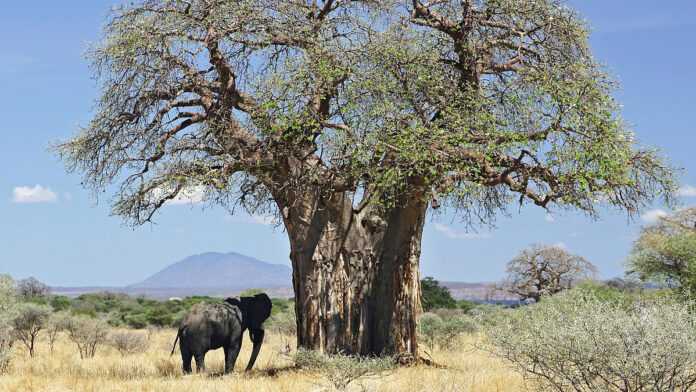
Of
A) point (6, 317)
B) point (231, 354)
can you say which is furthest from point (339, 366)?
point (6, 317)

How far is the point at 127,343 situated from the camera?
23.8 meters

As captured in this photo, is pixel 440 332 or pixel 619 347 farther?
pixel 440 332

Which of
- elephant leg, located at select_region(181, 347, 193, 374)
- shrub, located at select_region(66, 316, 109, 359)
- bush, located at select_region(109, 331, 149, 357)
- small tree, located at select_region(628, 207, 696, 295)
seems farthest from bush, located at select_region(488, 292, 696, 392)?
shrub, located at select_region(66, 316, 109, 359)

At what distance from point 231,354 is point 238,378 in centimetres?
174

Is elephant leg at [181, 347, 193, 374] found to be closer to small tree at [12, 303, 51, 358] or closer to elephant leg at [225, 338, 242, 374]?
elephant leg at [225, 338, 242, 374]

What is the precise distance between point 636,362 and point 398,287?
677cm

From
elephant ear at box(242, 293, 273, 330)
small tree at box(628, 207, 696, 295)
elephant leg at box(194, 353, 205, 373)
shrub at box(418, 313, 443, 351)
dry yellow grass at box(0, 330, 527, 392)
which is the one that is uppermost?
small tree at box(628, 207, 696, 295)

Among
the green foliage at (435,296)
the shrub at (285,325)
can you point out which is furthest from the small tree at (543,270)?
the shrub at (285,325)

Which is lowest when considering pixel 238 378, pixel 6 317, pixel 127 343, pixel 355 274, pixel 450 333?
pixel 238 378

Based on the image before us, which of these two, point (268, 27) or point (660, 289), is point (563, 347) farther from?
point (660, 289)

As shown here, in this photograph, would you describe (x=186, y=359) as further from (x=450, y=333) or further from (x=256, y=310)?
(x=450, y=333)

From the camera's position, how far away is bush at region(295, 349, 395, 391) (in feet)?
40.4

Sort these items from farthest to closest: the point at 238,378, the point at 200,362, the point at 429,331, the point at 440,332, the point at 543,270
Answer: the point at 543,270 → the point at 440,332 → the point at 429,331 → the point at 200,362 → the point at 238,378

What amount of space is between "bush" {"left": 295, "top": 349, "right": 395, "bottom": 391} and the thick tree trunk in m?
0.54
